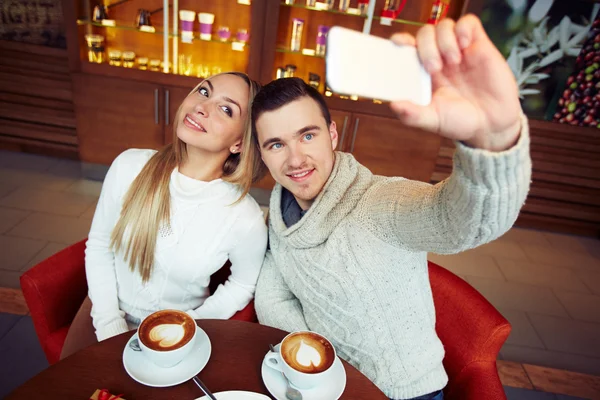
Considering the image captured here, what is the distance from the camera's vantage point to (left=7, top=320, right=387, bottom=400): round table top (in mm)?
854

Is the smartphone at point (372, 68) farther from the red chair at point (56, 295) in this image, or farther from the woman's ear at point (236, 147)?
the red chair at point (56, 295)

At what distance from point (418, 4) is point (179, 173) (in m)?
2.69

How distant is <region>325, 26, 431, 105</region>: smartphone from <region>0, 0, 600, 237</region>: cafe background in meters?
2.60

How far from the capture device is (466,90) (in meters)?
0.70

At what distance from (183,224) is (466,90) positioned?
1.02 metres

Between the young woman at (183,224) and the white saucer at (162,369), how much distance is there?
42 cm

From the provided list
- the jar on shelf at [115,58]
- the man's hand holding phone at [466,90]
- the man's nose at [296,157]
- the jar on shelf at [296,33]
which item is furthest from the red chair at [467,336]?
the jar on shelf at [115,58]

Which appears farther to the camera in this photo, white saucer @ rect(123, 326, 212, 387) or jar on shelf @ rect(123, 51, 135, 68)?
jar on shelf @ rect(123, 51, 135, 68)

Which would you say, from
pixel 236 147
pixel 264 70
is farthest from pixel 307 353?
pixel 264 70

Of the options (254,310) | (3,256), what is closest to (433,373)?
(254,310)

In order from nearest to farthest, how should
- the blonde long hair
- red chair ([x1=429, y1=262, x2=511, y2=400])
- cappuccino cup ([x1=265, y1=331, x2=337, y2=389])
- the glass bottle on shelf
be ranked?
cappuccino cup ([x1=265, y1=331, x2=337, y2=389]), red chair ([x1=429, y1=262, x2=511, y2=400]), the blonde long hair, the glass bottle on shelf

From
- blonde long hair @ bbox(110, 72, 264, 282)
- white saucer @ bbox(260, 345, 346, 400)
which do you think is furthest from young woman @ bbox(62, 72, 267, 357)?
white saucer @ bbox(260, 345, 346, 400)

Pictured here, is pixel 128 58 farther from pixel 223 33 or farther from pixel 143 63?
pixel 223 33

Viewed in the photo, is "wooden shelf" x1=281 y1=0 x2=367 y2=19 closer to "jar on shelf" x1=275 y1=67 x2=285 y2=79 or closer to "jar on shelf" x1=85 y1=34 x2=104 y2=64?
"jar on shelf" x1=275 y1=67 x2=285 y2=79
